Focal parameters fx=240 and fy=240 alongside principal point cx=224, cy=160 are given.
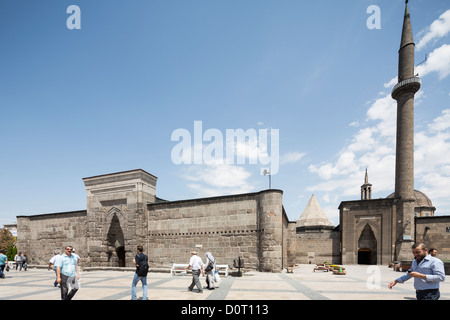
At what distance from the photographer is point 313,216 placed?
41312mm

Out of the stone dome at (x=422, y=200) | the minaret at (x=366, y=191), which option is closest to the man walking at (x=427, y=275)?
the minaret at (x=366, y=191)

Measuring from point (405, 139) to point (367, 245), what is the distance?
40.7 feet

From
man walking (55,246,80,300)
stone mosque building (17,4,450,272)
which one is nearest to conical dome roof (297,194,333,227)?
stone mosque building (17,4,450,272)

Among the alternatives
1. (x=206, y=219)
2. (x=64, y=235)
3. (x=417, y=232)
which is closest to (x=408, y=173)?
(x=417, y=232)

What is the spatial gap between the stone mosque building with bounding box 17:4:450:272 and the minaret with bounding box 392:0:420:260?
9 cm

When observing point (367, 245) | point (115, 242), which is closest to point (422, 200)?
point (367, 245)

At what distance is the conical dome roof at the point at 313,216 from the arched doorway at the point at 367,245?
12.6m

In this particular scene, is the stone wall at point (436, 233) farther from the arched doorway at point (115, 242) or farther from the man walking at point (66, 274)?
the man walking at point (66, 274)

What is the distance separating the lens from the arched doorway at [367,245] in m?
26.3

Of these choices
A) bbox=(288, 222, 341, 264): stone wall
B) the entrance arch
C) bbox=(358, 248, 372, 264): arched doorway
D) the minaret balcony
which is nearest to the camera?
the entrance arch

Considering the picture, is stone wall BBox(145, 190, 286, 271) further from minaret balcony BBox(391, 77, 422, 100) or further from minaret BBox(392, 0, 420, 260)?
minaret balcony BBox(391, 77, 422, 100)

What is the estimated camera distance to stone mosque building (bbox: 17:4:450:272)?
15.8 m
